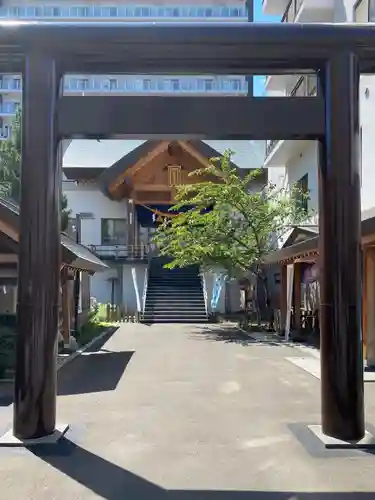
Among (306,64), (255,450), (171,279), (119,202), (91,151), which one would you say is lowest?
(255,450)

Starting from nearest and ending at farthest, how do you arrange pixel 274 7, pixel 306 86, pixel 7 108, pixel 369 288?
pixel 369 288 < pixel 306 86 < pixel 274 7 < pixel 7 108

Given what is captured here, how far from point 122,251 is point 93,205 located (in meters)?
3.45

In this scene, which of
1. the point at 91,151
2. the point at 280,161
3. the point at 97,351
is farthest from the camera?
the point at 91,151

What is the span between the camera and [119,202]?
33.4m

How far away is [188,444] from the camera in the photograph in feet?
21.0

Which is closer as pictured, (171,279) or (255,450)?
(255,450)

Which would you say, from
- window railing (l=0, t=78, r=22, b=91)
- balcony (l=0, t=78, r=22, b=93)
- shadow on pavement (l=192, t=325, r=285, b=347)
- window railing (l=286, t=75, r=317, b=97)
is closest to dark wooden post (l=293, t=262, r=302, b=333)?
shadow on pavement (l=192, t=325, r=285, b=347)

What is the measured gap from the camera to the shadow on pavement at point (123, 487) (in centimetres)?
484

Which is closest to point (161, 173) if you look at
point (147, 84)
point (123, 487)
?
point (123, 487)

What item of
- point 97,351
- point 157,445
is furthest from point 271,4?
point 157,445

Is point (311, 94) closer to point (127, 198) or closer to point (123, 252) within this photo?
point (123, 252)

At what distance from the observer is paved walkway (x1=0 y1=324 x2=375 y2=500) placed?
16.5ft

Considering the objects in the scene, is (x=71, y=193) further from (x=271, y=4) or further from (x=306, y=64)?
(x=306, y=64)

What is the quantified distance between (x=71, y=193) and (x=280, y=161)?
12.6 meters
